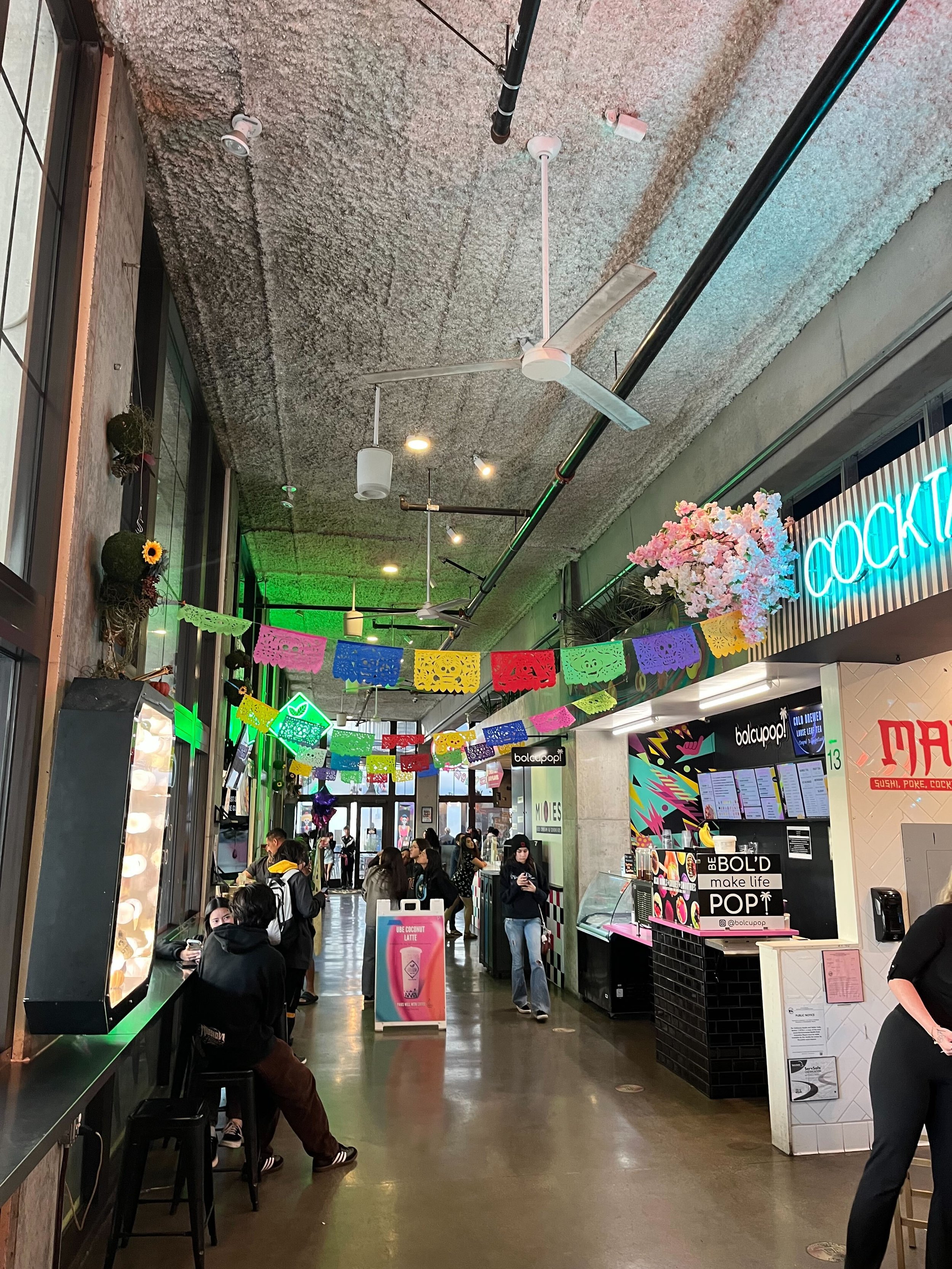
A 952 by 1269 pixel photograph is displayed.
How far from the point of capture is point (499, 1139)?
4.91m

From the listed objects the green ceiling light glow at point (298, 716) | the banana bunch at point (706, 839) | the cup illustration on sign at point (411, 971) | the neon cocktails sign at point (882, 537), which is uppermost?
the neon cocktails sign at point (882, 537)

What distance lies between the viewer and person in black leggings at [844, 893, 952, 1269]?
122 inches

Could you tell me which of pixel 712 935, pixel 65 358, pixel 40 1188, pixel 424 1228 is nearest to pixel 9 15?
pixel 65 358

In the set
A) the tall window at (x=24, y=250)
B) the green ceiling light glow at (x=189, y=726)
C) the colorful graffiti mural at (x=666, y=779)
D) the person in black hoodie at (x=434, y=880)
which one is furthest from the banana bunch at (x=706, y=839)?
the tall window at (x=24, y=250)

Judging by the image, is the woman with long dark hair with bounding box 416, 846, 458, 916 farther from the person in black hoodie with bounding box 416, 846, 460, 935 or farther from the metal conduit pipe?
the metal conduit pipe

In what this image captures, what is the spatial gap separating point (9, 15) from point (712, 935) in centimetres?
605

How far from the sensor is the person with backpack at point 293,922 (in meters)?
6.62

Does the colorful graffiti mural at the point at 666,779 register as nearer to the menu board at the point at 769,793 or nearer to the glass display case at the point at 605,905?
the glass display case at the point at 605,905

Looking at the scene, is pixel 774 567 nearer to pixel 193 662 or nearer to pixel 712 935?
pixel 712 935

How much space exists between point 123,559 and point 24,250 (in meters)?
1.10

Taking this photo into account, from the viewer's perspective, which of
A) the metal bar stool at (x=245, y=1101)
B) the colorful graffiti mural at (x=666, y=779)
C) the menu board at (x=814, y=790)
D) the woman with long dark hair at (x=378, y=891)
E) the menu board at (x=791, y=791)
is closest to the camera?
the metal bar stool at (x=245, y=1101)

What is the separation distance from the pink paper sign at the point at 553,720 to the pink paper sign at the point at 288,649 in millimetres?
2747

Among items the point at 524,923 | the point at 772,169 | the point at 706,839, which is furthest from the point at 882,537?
the point at 524,923

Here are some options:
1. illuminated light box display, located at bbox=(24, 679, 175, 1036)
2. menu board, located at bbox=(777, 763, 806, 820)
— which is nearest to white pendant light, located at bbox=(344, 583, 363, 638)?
menu board, located at bbox=(777, 763, 806, 820)
